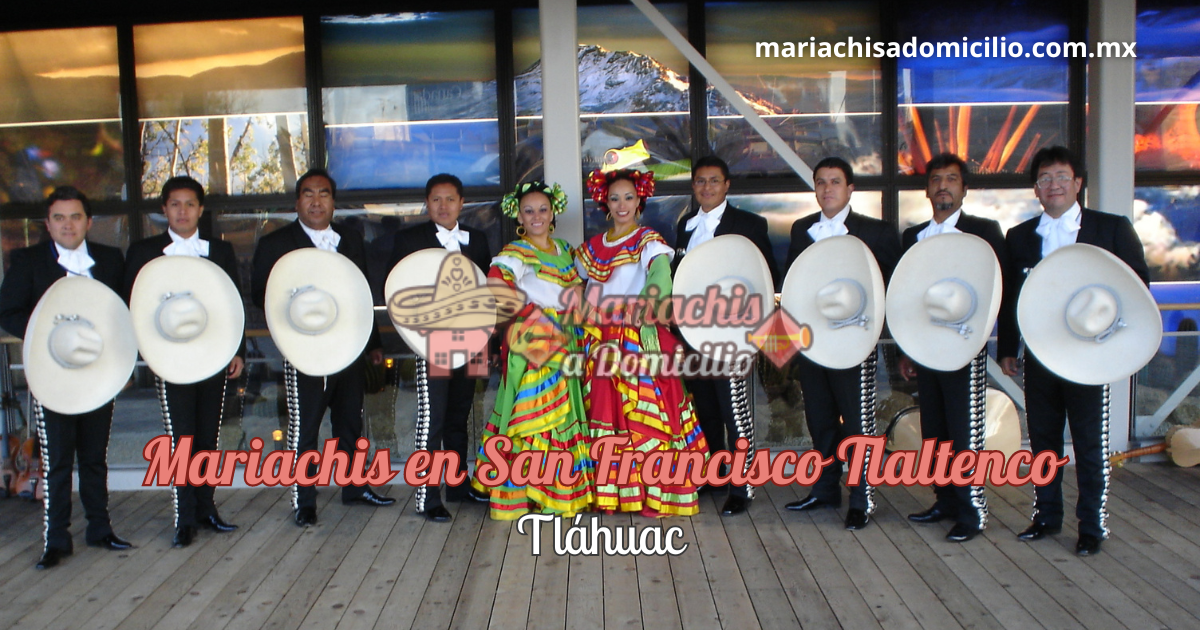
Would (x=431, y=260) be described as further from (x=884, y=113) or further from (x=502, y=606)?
(x=884, y=113)

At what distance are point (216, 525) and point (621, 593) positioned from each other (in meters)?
1.86

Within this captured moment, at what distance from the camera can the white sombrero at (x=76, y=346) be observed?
342 centimetres

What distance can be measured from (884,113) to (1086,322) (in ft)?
7.89

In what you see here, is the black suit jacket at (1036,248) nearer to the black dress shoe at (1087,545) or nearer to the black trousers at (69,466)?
the black dress shoe at (1087,545)

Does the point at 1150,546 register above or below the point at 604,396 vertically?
below

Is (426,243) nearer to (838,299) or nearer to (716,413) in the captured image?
(716,413)

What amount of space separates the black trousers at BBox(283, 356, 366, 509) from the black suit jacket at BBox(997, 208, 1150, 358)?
2721 millimetres

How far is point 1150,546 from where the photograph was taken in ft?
11.1

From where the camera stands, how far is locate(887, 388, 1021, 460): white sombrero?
4.38 meters

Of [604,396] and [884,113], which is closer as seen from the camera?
[604,396]

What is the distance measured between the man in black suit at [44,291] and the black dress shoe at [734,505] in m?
2.59

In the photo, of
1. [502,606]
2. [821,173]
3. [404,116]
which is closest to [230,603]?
[502,606]

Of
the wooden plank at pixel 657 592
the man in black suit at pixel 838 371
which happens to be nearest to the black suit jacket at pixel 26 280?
the wooden plank at pixel 657 592

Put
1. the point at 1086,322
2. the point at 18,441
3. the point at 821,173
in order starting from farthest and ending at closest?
1. the point at 18,441
2. the point at 821,173
3. the point at 1086,322
